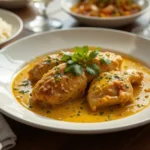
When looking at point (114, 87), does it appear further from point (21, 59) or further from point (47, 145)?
point (21, 59)

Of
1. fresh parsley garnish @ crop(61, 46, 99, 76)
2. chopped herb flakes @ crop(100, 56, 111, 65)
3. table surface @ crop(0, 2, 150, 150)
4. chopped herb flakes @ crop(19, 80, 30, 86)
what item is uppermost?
fresh parsley garnish @ crop(61, 46, 99, 76)

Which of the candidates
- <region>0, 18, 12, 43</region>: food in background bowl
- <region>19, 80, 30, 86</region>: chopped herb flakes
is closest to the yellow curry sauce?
<region>19, 80, 30, 86</region>: chopped herb flakes

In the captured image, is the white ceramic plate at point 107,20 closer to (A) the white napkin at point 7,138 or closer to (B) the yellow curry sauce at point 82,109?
(B) the yellow curry sauce at point 82,109

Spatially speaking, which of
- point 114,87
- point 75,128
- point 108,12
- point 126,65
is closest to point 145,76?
point 126,65

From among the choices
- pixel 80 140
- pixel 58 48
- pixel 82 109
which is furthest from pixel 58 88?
pixel 58 48

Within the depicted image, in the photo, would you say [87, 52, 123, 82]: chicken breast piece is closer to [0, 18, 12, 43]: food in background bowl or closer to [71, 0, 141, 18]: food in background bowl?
[0, 18, 12, 43]: food in background bowl

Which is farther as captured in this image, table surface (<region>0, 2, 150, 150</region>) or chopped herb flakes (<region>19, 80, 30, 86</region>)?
chopped herb flakes (<region>19, 80, 30, 86</region>)
